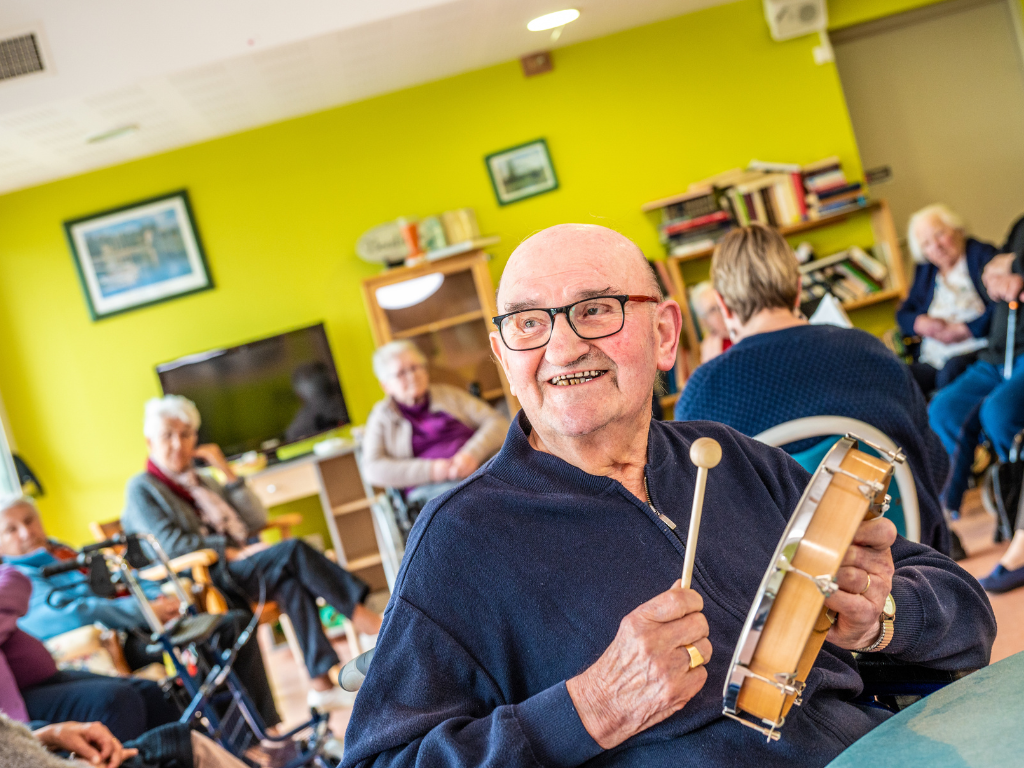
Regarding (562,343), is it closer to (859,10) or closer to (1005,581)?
(1005,581)

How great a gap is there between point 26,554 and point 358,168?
2902 millimetres

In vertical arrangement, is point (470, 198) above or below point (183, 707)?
above

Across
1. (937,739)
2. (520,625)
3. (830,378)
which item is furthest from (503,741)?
(830,378)

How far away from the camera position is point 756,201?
5.35m

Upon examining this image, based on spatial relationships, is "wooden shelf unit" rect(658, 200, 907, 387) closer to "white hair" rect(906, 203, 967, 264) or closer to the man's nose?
"white hair" rect(906, 203, 967, 264)

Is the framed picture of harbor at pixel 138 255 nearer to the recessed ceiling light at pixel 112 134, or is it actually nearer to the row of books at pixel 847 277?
the recessed ceiling light at pixel 112 134

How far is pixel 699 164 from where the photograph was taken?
556cm

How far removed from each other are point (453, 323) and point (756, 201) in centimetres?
184

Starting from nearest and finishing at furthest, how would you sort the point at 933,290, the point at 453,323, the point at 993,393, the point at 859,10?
the point at 993,393 → the point at 933,290 → the point at 453,323 → the point at 859,10

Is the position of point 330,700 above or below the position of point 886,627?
below

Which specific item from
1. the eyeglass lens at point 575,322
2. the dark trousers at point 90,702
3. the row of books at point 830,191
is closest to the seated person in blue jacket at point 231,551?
the dark trousers at point 90,702

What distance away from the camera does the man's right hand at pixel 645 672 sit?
0.95 m

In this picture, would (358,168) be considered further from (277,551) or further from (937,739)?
(937,739)

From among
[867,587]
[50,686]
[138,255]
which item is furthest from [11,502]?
[867,587]
